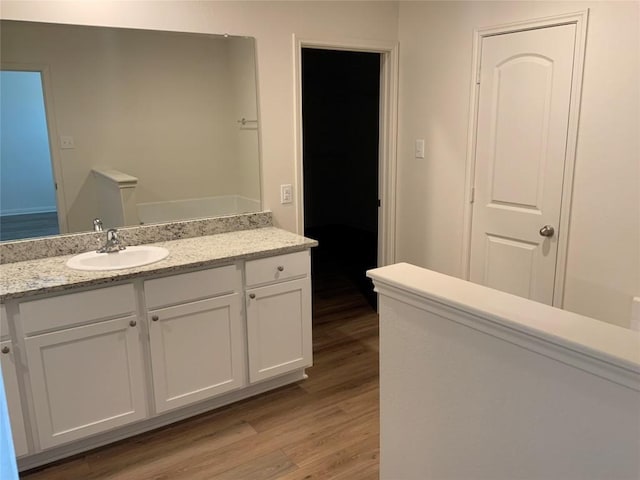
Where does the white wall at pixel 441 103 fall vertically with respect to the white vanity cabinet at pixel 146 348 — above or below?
above

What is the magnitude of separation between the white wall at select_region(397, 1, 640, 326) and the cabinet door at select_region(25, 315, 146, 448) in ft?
6.79

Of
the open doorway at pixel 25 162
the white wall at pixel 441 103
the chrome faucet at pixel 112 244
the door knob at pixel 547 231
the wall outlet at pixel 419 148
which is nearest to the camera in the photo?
the open doorway at pixel 25 162

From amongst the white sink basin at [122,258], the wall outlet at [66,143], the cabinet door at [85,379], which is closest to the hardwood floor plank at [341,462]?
the cabinet door at [85,379]

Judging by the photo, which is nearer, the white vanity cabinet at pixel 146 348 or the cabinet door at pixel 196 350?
the white vanity cabinet at pixel 146 348

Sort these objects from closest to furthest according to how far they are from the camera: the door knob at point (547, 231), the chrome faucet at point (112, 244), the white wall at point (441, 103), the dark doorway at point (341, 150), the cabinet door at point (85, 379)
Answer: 1. the cabinet door at point (85, 379)
2. the white wall at point (441, 103)
3. the chrome faucet at point (112, 244)
4. the door knob at point (547, 231)
5. the dark doorway at point (341, 150)

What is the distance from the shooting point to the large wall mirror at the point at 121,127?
95.9 inches

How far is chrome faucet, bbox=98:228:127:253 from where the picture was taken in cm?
258

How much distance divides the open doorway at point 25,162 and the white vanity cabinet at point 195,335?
0.69 meters

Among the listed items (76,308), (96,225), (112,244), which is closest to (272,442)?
(76,308)

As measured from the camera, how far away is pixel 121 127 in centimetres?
273

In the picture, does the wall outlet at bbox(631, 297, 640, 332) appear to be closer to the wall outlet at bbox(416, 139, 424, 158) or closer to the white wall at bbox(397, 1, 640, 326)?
the white wall at bbox(397, 1, 640, 326)

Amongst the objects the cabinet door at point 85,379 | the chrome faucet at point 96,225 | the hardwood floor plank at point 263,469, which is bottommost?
the hardwood floor plank at point 263,469

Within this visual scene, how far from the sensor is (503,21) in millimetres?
2920

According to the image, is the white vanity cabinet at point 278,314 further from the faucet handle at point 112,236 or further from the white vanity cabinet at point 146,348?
the faucet handle at point 112,236
